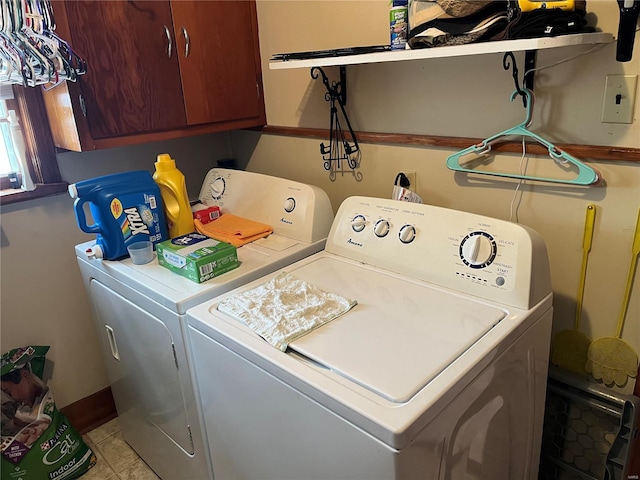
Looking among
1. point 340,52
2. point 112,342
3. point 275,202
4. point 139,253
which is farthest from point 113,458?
point 340,52

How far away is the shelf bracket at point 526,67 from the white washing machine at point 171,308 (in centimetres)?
69

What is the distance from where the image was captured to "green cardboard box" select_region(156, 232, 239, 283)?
142 centimetres

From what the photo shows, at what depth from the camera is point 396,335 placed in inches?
43.3

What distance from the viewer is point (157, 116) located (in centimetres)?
180

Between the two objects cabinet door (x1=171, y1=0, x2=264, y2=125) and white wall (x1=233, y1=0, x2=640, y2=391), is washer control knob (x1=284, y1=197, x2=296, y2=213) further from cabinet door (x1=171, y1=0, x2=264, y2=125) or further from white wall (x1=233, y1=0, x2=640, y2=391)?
cabinet door (x1=171, y1=0, x2=264, y2=125)

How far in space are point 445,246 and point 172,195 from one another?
926mm

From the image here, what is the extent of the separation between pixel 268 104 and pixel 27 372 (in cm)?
142

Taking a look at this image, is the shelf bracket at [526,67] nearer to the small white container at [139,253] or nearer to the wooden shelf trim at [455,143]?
the wooden shelf trim at [455,143]

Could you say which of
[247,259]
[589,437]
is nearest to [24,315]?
[247,259]

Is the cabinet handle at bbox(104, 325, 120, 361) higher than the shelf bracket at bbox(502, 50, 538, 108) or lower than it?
lower

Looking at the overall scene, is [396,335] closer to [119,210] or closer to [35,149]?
[119,210]

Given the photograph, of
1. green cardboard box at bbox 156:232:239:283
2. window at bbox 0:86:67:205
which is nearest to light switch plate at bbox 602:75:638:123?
green cardboard box at bbox 156:232:239:283

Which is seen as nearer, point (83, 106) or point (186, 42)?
point (83, 106)

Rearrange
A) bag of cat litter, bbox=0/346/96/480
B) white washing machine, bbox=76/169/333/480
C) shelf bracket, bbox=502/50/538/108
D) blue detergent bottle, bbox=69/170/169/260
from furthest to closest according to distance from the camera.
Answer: bag of cat litter, bbox=0/346/96/480 → blue detergent bottle, bbox=69/170/169/260 → white washing machine, bbox=76/169/333/480 → shelf bracket, bbox=502/50/538/108
